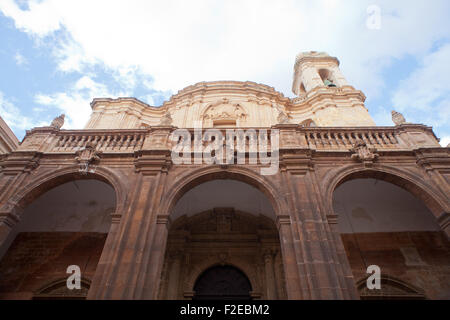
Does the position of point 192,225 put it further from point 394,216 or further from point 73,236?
point 394,216

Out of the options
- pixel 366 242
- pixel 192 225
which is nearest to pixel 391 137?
pixel 366 242

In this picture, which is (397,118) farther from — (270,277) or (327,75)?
(327,75)

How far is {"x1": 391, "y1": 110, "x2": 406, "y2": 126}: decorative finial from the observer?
29.4ft

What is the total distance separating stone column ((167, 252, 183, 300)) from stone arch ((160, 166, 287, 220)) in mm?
3031

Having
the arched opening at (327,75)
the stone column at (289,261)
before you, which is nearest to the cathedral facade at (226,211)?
the stone column at (289,261)

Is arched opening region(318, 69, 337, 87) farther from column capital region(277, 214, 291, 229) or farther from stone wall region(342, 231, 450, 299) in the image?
column capital region(277, 214, 291, 229)

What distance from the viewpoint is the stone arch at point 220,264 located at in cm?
846

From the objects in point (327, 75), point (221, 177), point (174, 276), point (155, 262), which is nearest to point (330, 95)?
point (327, 75)

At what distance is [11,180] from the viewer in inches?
284

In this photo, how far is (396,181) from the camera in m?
7.32

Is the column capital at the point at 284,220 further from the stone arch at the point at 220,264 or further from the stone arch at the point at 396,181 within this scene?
the stone arch at the point at 220,264

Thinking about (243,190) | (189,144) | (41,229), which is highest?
(189,144)

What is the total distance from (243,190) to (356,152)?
143 inches
